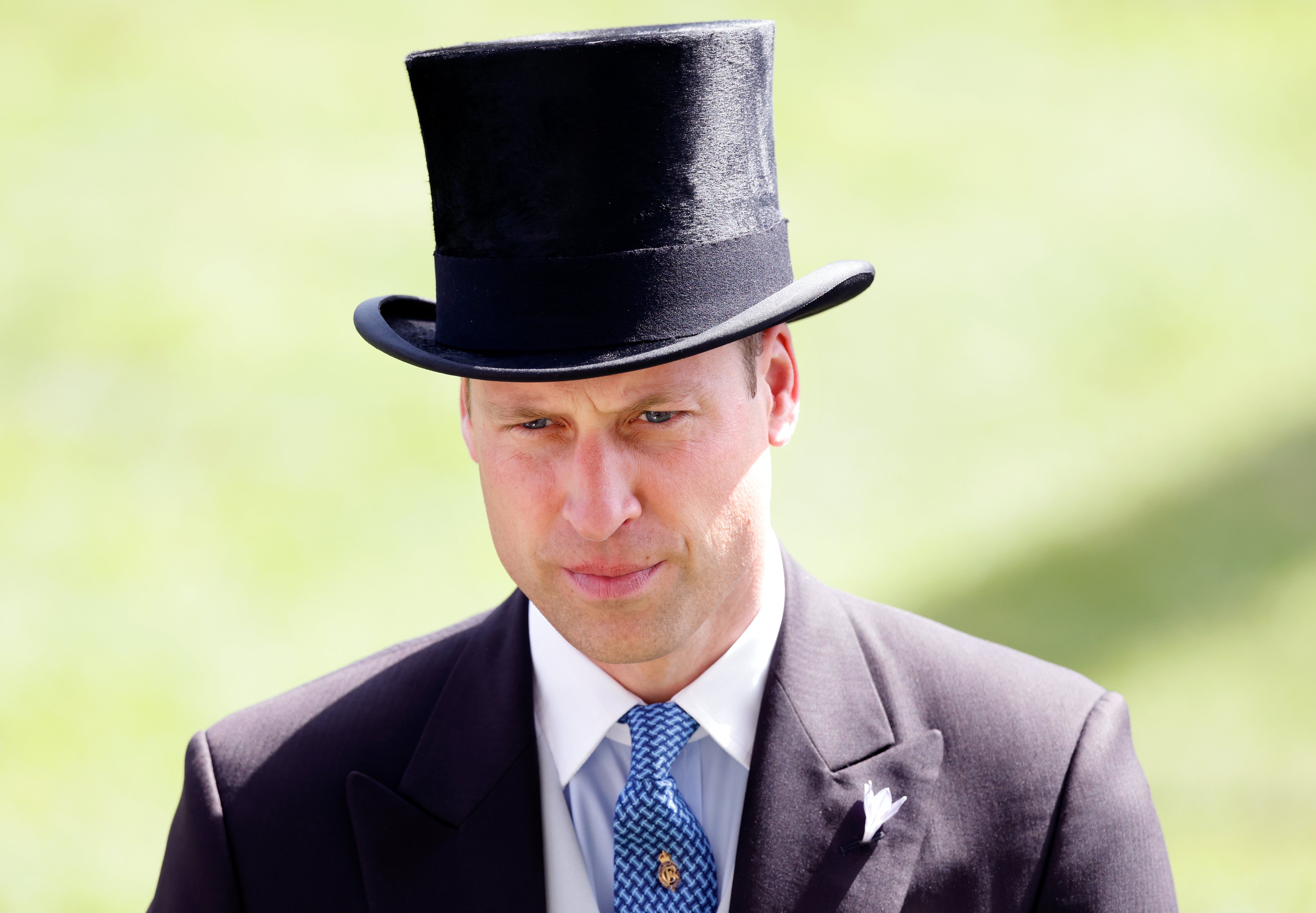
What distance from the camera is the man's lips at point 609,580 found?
5.90 feet

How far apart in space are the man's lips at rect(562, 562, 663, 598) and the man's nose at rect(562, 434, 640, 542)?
0.04 meters

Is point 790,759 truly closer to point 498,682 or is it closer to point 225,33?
point 498,682

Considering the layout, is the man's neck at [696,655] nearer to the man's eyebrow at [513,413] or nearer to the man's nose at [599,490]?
the man's nose at [599,490]

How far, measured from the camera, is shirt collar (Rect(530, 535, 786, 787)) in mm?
2008

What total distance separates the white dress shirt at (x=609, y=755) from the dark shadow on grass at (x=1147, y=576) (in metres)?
2.73

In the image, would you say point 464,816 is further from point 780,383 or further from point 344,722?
point 780,383

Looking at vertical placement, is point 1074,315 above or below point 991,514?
above

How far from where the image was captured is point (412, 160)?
6.77m

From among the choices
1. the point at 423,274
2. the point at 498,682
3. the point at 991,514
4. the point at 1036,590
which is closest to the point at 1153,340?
the point at 991,514

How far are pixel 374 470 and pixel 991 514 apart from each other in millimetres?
2401

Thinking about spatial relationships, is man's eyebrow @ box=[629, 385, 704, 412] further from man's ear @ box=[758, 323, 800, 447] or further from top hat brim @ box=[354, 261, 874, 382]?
man's ear @ box=[758, 323, 800, 447]

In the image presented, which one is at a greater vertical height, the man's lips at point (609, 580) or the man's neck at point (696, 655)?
the man's lips at point (609, 580)

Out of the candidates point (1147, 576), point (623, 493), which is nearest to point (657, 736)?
point (623, 493)

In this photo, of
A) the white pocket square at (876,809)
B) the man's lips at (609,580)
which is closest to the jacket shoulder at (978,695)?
the white pocket square at (876,809)
